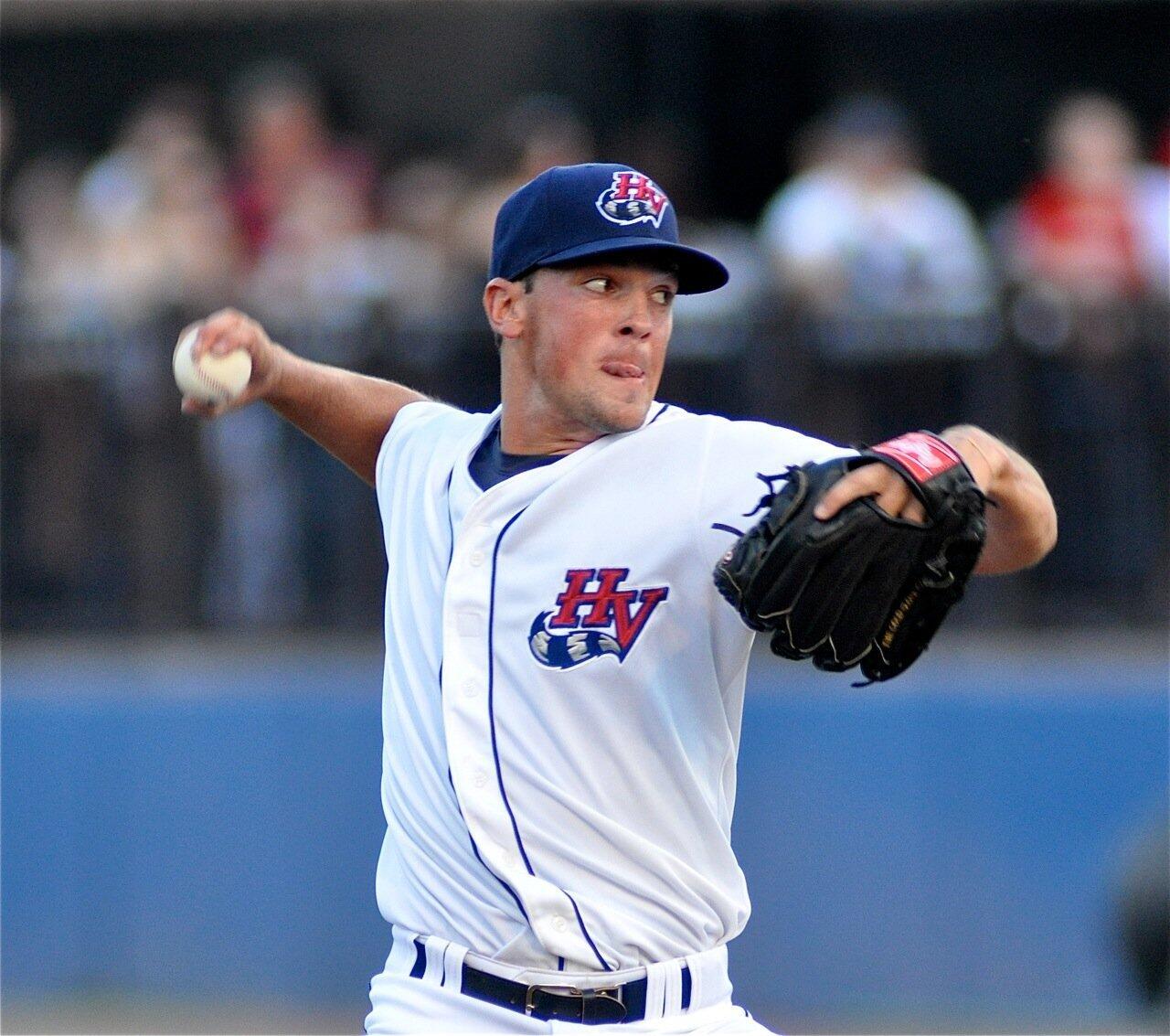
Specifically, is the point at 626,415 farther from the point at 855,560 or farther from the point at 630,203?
the point at 855,560

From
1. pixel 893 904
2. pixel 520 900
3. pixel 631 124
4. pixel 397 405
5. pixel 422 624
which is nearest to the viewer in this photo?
pixel 520 900

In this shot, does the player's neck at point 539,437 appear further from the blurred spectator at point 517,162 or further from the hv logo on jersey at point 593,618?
the blurred spectator at point 517,162

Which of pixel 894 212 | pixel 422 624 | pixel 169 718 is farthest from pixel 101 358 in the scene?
pixel 422 624

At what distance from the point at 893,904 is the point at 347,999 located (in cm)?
225

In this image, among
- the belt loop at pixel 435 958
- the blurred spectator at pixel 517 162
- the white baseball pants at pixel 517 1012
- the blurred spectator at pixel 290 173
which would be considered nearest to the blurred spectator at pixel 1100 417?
the blurred spectator at pixel 517 162

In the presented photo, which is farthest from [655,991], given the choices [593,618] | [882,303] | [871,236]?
[871,236]

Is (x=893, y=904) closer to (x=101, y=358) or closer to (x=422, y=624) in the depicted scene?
(x=101, y=358)

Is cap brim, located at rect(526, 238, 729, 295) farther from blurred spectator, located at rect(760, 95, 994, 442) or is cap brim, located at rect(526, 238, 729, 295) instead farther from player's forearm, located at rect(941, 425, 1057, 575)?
blurred spectator, located at rect(760, 95, 994, 442)

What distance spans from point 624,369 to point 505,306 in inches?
13.6

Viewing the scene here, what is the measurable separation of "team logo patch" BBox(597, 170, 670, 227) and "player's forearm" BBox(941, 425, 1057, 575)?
66 cm

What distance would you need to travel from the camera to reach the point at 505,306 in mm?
3650

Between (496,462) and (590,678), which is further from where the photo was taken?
(496,462)

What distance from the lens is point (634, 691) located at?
329cm

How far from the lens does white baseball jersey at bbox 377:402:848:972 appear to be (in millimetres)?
3268
